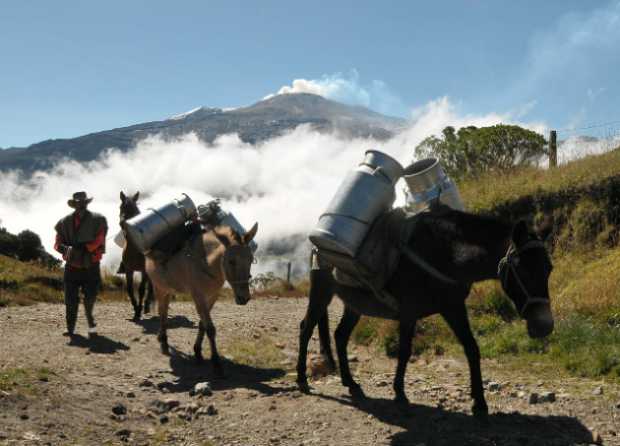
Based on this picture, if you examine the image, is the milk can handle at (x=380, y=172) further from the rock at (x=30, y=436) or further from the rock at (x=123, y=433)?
the rock at (x=30, y=436)

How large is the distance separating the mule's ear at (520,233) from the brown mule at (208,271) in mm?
4148

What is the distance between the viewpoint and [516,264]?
6.00 m

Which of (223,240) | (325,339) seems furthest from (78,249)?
(325,339)

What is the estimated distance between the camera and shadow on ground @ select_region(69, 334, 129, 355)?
10775 mm

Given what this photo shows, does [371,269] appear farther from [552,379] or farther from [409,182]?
[552,379]

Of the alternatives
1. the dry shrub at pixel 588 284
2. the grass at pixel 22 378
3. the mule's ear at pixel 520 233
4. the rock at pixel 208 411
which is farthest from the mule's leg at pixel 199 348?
the dry shrub at pixel 588 284

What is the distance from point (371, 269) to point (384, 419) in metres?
1.65

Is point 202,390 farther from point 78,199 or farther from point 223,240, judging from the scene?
point 78,199

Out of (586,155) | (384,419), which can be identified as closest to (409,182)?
(384,419)

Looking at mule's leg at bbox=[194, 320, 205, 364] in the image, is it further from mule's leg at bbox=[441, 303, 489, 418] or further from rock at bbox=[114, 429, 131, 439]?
mule's leg at bbox=[441, 303, 489, 418]

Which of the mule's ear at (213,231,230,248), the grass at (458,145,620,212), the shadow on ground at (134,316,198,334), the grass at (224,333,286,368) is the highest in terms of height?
the grass at (458,145,620,212)

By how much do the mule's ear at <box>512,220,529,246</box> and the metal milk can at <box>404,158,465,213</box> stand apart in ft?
4.90

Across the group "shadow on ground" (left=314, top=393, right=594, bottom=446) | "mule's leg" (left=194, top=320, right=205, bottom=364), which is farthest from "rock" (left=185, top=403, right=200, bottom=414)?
"mule's leg" (left=194, top=320, right=205, bottom=364)

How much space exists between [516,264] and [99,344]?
314 inches
